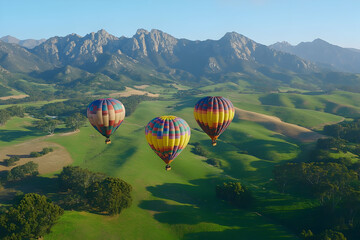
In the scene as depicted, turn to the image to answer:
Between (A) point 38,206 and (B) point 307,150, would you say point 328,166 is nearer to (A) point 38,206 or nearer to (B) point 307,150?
(B) point 307,150

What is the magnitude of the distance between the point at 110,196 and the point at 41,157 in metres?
71.4

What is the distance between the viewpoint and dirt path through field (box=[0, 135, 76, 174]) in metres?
112

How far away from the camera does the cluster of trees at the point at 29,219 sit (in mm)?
55188

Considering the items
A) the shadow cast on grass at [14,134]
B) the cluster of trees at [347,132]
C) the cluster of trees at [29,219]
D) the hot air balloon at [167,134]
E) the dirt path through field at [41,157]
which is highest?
the hot air balloon at [167,134]

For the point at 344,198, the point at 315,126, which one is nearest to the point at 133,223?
the point at 344,198

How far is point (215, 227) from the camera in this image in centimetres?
6994

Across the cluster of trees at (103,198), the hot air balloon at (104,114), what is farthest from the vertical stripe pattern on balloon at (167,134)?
the cluster of trees at (103,198)

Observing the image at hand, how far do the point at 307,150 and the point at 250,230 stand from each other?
89.3 m

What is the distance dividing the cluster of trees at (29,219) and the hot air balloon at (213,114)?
45603 mm

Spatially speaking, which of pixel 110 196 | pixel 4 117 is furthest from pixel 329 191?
pixel 4 117

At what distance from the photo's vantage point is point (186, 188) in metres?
94.8

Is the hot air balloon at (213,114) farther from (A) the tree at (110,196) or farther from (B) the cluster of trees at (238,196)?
(A) the tree at (110,196)

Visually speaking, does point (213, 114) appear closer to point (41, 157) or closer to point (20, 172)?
point (20, 172)

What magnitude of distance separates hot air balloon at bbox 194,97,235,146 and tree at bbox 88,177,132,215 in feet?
106
